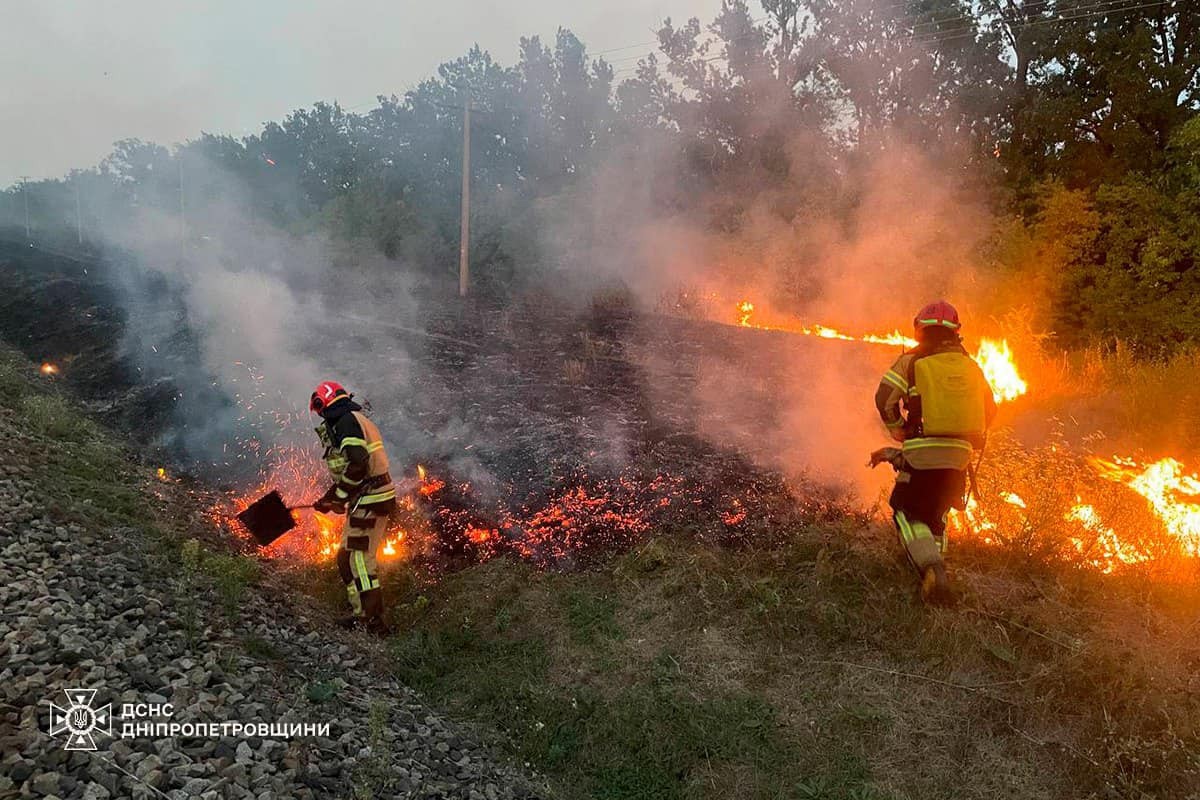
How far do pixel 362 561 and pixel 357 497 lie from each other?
1.67ft

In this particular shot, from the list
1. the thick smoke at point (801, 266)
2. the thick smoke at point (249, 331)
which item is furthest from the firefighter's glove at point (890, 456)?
the thick smoke at point (249, 331)

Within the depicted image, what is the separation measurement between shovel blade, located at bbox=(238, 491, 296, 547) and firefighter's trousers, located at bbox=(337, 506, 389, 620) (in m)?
0.54

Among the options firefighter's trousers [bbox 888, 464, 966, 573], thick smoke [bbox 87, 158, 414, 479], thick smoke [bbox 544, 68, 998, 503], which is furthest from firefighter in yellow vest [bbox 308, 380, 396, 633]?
thick smoke [bbox 544, 68, 998, 503]

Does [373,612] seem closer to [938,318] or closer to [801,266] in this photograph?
[938,318]

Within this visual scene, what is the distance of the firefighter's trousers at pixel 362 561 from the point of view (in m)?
5.14

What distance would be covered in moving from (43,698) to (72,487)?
141 inches

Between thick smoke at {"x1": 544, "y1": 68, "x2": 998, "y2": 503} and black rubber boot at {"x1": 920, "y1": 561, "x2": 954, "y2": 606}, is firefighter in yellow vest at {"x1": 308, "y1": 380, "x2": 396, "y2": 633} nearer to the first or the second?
black rubber boot at {"x1": 920, "y1": 561, "x2": 954, "y2": 606}

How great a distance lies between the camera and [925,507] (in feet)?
14.9

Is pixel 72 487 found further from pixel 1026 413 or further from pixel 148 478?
pixel 1026 413

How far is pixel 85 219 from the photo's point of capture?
4931 cm

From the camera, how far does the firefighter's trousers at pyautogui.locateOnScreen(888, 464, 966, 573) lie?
447 cm

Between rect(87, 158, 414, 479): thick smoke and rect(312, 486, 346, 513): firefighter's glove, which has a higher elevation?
rect(87, 158, 414, 479): thick smoke

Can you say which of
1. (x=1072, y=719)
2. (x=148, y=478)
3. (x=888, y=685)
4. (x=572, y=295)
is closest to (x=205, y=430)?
(x=148, y=478)

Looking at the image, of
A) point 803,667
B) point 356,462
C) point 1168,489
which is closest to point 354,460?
point 356,462
